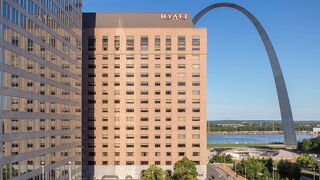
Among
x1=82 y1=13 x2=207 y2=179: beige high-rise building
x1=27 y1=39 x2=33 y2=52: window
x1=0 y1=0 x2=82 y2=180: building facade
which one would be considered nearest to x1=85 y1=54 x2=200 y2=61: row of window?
x1=82 y1=13 x2=207 y2=179: beige high-rise building

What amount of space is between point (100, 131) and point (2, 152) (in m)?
71.5

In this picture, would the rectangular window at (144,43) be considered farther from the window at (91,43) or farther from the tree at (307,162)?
the tree at (307,162)

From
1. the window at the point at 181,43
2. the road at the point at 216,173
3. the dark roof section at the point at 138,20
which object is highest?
the dark roof section at the point at 138,20

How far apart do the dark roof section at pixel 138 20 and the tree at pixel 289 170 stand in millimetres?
40684

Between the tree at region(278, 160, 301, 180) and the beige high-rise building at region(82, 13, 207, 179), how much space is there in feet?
60.3

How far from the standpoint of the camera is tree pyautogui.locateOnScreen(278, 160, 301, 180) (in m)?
103

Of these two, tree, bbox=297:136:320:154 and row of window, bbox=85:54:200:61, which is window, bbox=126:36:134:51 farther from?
tree, bbox=297:136:320:154

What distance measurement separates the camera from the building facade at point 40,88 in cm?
4388

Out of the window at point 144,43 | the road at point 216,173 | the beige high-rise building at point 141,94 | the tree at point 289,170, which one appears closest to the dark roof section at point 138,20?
the beige high-rise building at point 141,94

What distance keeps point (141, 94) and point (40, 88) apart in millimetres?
59492

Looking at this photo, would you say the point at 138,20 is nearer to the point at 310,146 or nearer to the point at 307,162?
the point at 307,162

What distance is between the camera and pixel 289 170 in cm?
10400

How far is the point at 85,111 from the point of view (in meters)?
113

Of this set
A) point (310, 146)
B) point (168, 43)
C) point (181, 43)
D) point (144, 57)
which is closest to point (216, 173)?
point (181, 43)
